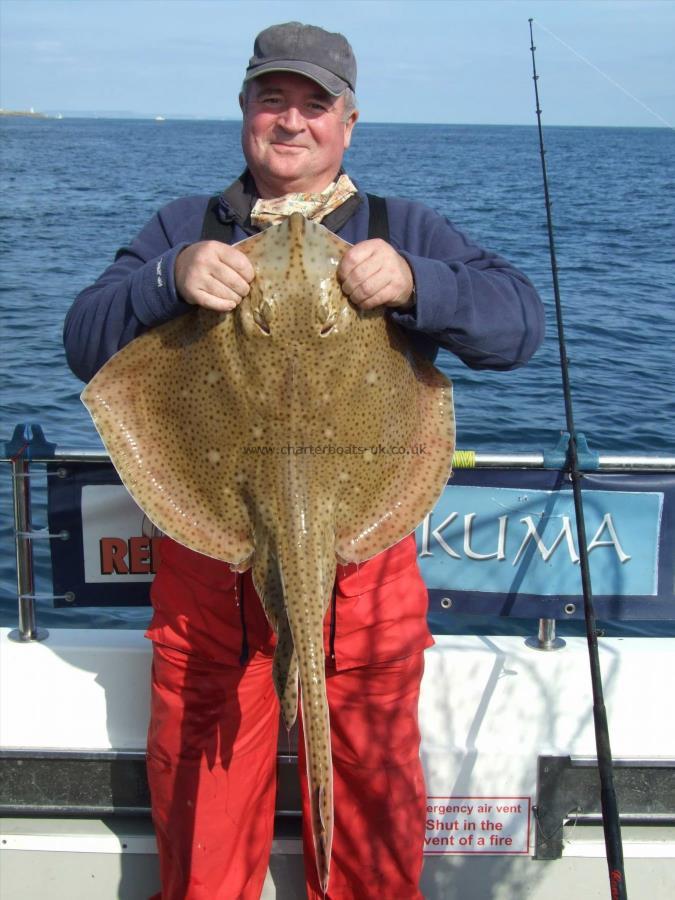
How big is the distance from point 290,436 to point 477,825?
183 centimetres

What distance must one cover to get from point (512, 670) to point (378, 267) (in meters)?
1.83

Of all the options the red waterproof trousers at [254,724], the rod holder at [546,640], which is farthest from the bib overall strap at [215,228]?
the rod holder at [546,640]

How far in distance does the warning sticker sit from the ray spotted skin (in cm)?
131

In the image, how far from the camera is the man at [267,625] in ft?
8.64

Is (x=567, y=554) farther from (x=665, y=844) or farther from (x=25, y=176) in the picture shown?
(x=25, y=176)

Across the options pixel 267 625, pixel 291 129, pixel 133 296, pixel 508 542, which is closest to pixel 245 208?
pixel 291 129

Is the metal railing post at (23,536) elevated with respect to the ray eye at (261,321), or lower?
lower

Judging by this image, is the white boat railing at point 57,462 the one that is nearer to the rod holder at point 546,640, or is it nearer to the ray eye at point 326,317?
the rod holder at point 546,640

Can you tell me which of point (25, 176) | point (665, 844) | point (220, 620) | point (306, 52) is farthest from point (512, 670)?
point (25, 176)

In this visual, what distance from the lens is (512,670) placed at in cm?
350

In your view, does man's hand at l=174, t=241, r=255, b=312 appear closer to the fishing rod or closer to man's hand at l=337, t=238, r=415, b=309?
man's hand at l=337, t=238, r=415, b=309

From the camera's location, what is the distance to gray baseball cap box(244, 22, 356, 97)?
2615 mm

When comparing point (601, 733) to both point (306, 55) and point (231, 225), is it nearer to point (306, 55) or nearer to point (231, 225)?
point (231, 225)

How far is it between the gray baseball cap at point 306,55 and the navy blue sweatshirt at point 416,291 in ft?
1.06
